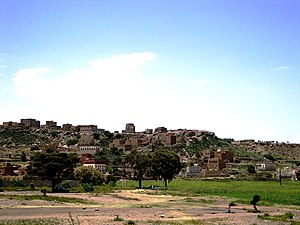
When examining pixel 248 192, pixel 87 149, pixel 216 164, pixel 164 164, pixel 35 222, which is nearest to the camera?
pixel 35 222

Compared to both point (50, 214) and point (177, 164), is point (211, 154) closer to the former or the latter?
point (177, 164)

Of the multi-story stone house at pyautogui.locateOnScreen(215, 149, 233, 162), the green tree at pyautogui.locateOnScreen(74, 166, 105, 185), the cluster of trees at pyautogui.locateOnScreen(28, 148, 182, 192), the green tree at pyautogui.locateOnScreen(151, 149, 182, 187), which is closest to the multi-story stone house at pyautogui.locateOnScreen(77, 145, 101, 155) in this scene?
the multi-story stone house at pyautogui.locateOnScreen(215, 149, 233, 162)

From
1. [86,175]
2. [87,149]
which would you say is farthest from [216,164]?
[86,175]

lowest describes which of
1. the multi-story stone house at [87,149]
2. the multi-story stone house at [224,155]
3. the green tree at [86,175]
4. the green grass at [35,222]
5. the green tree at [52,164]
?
the green grass at [35,222]

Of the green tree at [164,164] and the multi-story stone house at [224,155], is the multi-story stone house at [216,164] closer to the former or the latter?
the multi-story stone house at [224,155]

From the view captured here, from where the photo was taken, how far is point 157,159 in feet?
336

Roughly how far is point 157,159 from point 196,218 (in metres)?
63.4

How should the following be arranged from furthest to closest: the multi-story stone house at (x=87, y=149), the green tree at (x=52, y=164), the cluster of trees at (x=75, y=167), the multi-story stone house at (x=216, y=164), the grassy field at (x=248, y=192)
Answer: the multi-story stone house at (x=87, y=149), the multi-story stone house at (x=216, y=164), the cluster of trees at (x=75, y=167), the green tree at (x=52, y=164), the grassy field at (x=248, y=192)

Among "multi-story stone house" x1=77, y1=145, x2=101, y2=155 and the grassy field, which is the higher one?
"multi-story stone house" x1=77, y1=145, x2=101, y2=155

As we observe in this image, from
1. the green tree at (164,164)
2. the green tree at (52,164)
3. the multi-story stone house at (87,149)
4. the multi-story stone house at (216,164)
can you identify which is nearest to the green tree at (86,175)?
the green tree at (52,164)

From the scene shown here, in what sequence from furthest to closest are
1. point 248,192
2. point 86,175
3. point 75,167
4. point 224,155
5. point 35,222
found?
point 224,155 < point 75,167 < point 86,175 < point 248,192 < point 35,222

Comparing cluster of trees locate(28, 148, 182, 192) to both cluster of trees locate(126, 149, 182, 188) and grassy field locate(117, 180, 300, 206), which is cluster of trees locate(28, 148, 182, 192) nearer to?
cluster of trees locate(126, 149, 182, 188)

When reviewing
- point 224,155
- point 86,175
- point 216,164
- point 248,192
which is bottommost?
point 248,192

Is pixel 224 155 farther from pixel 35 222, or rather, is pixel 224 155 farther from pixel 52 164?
pixel 35 222
